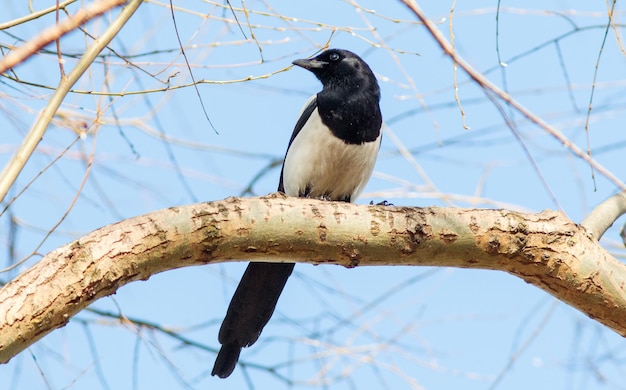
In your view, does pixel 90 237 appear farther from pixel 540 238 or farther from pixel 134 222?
pixel 540 238

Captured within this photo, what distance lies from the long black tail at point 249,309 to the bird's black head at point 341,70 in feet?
3.69

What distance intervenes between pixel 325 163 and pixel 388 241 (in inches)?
52.1

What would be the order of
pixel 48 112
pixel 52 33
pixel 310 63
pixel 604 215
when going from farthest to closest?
pixel 310 63
pixel 604 215
pixel 48 112
pixel 52 33

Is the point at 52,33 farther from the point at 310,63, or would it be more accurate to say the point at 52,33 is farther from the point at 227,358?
the point at 310,63

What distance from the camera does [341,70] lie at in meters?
4.30

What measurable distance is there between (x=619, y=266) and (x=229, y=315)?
1.47 m

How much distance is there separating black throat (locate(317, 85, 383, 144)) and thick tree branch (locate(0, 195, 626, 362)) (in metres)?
1.25

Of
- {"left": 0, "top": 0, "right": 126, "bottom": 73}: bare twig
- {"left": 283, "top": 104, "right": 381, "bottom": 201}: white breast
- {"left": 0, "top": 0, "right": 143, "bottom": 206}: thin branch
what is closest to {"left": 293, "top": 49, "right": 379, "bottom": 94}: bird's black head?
{"left": 283, "top": 104, "right": 381, "bottom": 201}: white breast

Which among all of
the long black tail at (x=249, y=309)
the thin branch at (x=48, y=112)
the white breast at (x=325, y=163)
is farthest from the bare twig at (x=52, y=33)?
the white breast at (x=325, y=163)

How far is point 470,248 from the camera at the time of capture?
2742mm

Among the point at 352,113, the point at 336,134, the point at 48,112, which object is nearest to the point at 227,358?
the point at 336,134

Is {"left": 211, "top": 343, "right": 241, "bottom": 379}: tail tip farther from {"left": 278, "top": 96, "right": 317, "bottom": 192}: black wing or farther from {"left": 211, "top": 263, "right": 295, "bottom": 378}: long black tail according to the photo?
{"left": 278, "top": 96, "right": 317, "bottom": 192}: black wing

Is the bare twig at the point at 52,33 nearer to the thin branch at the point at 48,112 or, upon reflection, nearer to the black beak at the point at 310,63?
the thin branch at the point at 48,112

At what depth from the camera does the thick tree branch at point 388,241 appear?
257cm
